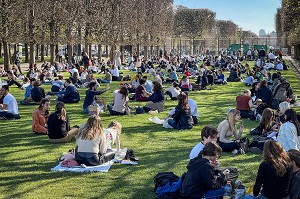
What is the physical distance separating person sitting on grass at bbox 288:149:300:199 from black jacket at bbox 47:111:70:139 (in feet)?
21.7

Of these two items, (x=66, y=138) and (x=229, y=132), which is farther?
(x=66, y=138)

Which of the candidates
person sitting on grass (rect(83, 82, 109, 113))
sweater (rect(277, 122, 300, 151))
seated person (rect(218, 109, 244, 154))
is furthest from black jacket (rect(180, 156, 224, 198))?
person sitting on grass (rect(83, 82, 109, 113))

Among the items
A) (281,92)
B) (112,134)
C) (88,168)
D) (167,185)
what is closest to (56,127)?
(112,134)

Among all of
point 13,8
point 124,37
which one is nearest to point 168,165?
point 13,8

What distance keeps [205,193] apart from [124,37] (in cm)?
4623

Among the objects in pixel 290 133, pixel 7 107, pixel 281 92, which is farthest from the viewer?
pixel 281 92

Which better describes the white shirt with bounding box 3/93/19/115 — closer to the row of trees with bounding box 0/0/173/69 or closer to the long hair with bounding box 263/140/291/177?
the long hair with bounding box 263/140/291/177

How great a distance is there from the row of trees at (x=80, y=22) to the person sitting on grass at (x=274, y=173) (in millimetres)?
30123

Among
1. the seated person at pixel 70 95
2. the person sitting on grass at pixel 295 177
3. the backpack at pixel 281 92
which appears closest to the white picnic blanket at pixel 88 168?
the person sitting on grass at pixel 295 177

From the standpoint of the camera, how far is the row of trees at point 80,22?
117ft

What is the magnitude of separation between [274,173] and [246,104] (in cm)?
921

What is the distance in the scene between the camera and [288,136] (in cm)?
940

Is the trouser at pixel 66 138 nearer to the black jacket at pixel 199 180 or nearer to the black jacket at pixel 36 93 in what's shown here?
the black jacket at pixel 199 180

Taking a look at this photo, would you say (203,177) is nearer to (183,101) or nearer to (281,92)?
(183,101)
